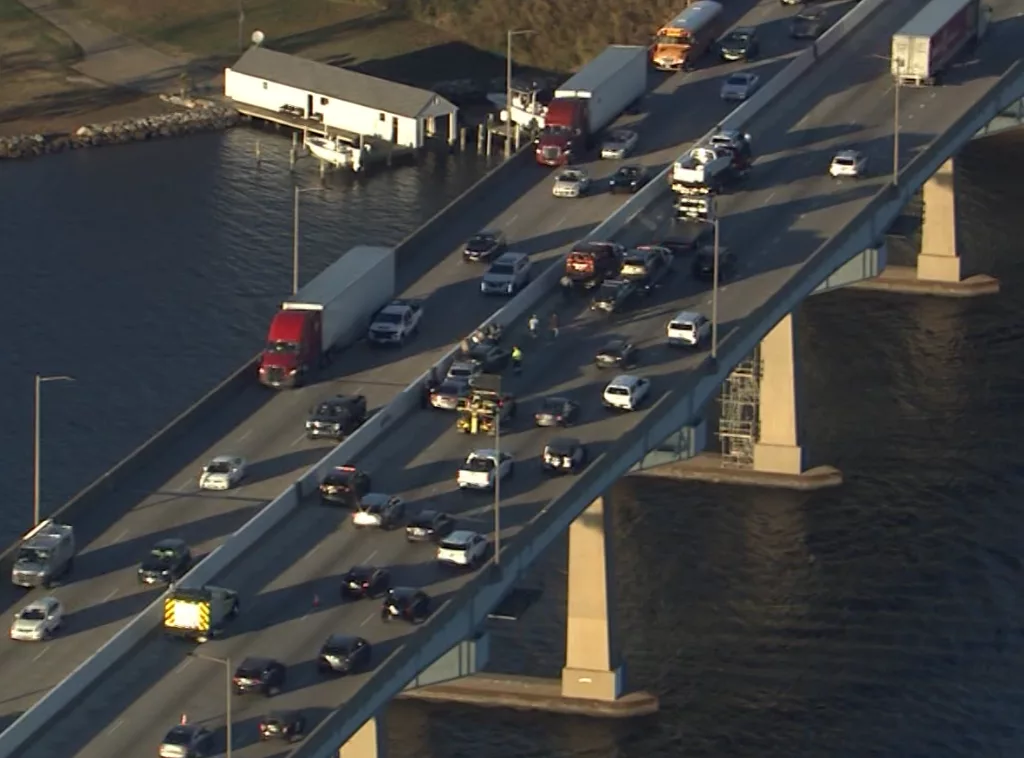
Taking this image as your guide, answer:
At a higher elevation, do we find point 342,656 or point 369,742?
point 342,656

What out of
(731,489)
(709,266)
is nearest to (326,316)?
(709,266)

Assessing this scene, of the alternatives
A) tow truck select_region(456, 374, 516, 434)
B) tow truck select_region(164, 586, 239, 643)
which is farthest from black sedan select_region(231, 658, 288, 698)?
tow truck select_region(456, 374, 516, 434)

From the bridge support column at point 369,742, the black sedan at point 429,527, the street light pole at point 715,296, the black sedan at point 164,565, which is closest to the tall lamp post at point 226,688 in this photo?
the black sedan at point 164,565

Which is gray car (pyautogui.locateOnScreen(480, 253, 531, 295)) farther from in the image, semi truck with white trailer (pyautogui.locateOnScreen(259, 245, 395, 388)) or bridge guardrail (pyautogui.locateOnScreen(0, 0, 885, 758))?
semi truck with white trailer (pyautogui.locateOnScreen(259, 245, 395, 388))

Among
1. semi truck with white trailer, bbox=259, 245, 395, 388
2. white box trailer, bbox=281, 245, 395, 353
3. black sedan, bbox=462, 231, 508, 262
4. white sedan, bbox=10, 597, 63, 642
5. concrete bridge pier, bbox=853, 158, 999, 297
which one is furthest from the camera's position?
concrete bridge pier, bbox=853, 158, 999, 297

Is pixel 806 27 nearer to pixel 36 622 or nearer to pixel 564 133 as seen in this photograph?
pixel 564 133

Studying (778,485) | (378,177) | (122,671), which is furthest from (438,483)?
(378,177)

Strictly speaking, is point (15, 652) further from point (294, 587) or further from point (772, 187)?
point (772, 187)
